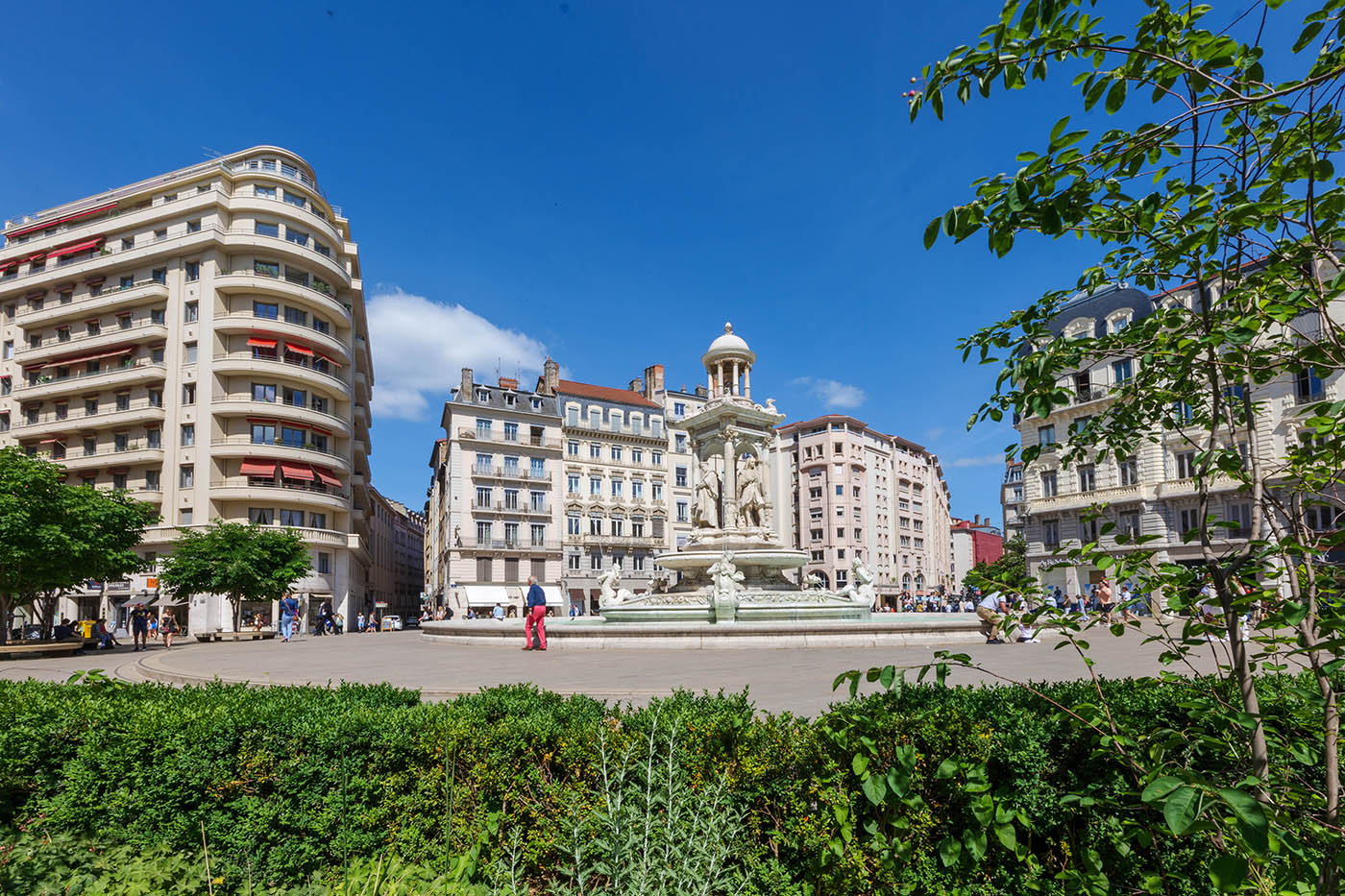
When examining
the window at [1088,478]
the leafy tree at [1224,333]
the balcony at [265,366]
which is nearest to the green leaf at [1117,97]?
the leafy tree at [1224,333]

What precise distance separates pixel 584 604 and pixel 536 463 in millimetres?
11816

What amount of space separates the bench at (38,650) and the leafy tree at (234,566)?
8.99 m

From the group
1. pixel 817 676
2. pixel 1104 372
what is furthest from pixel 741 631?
pixel 1104 372

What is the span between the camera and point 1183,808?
180 centimetres

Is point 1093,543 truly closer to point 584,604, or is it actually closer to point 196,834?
point 196,834

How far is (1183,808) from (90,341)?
2243 inches

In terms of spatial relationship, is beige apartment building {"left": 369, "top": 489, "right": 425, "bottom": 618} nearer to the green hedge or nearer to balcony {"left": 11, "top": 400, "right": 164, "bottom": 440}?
balcony {"left": 11, "top": 400, "right": 164, "bottom": 440}

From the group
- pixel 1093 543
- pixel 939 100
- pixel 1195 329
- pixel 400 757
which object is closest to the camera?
pixel 939 100

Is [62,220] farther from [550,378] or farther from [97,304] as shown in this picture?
[550,378]

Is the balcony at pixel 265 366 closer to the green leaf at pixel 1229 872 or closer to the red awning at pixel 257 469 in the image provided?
the red awning at pixel 257 469

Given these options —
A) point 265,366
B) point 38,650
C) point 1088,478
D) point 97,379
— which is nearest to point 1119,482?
point 1088,478

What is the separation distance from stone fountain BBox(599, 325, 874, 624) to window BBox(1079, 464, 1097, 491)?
29.8 m

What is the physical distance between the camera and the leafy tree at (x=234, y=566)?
3266 cm

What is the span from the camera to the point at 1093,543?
2.90 m
